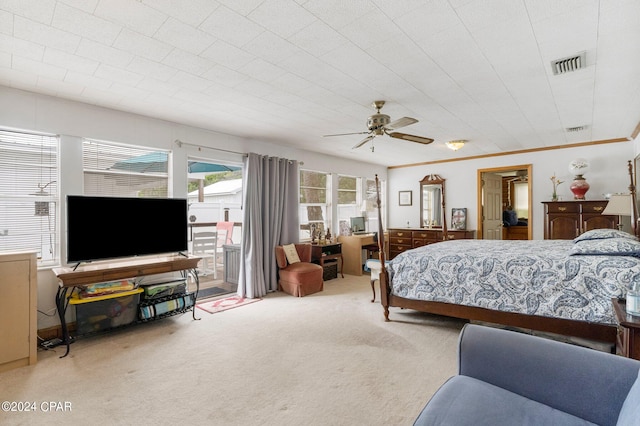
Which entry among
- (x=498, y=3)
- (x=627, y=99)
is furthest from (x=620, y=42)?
(x=627, y=99)

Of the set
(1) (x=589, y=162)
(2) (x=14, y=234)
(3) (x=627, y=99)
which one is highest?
(3) (x=627, y=99)

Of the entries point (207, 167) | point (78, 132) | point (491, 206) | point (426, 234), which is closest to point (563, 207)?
point (491, 206)

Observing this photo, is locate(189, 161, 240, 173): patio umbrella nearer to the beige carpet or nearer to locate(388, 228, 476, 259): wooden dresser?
the beige carpet

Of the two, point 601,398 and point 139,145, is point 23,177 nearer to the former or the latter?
point 139,145

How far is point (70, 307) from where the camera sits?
337 cm

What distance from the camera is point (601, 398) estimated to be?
4.29 feet

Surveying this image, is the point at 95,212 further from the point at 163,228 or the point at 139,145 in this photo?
the point at 139,145

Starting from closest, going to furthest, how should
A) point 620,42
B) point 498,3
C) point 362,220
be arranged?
1. point 498,3
2. point 620,42
3. point 362,220

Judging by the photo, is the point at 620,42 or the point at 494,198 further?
the point at 494,198

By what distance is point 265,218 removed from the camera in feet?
16.7

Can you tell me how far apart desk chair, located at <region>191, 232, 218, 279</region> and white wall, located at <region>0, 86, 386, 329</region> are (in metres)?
1.45

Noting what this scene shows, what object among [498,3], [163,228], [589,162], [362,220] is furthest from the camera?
[362,220]

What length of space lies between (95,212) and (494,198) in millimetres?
7381

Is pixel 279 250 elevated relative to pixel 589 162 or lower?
lower
